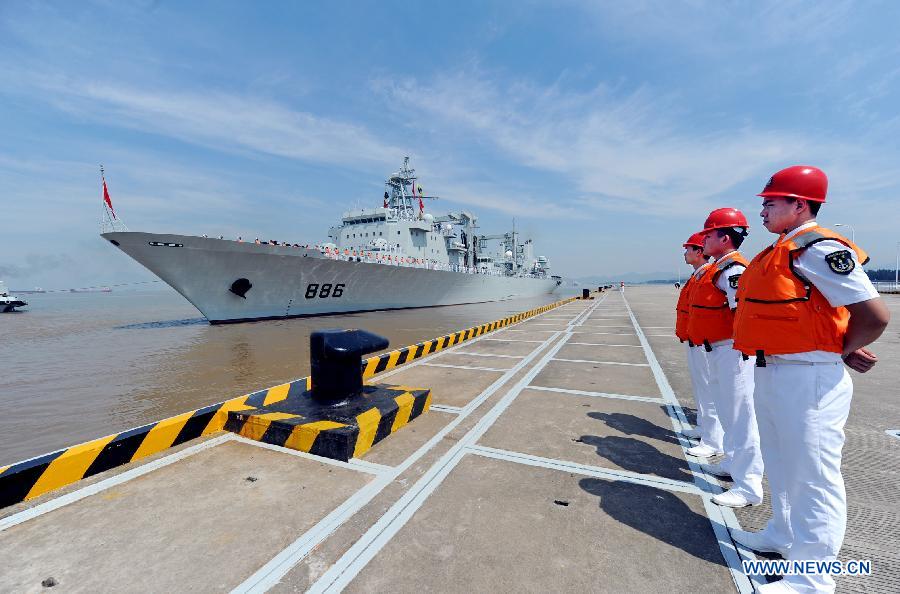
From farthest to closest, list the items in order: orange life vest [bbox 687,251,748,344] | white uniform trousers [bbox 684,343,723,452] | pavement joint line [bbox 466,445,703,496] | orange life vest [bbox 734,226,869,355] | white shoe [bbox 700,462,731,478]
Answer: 1. white uniform trousers [bbox 684,343,723,452]
2. orange life vest [bbox 687,251,748,344]
3. white shoe [bbox 700,462,731,478]
4. pavement joint line [bbox 466,445,703,496]
5. orange life vest [bbox 734,226,869,355]

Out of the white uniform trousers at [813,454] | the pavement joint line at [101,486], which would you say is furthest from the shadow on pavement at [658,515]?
the pavement joint line at [101,486]

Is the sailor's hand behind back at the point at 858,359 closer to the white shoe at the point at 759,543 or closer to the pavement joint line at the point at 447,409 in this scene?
the white shoe at the point at 759,543

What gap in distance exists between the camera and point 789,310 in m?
1.88

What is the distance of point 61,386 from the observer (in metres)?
7.44

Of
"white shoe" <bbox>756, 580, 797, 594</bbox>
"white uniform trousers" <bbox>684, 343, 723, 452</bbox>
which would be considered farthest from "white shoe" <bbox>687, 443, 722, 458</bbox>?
"white shoe" <bbox>756, 580, 797, 594</bbox>

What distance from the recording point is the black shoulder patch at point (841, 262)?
1690 millimetres

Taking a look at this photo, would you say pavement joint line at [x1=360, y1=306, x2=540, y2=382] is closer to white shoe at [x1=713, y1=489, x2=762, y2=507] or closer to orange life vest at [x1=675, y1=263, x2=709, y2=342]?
orange life vest at [x1=675, y1=263, x2=709, y2=342]

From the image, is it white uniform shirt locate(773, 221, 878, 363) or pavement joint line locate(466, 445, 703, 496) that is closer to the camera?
Answer: white uniform shirt locate(773, 221, 878, 363)

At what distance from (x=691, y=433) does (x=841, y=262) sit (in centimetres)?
257

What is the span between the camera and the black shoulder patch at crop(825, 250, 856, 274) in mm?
1690

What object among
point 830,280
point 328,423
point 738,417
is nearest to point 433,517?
point 328,423

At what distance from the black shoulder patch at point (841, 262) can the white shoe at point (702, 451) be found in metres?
2.11

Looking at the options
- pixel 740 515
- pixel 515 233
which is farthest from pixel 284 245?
pixel 515 233

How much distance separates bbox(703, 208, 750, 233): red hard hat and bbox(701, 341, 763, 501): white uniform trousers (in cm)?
101
